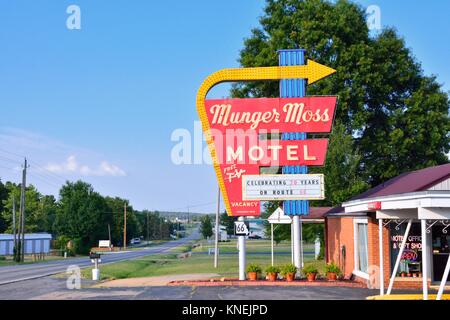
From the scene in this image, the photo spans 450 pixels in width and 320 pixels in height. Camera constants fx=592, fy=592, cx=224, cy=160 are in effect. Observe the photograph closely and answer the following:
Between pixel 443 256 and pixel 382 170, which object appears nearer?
pixel 443 256

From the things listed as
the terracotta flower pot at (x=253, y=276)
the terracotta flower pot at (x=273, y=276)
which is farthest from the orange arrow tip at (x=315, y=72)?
the terracotta flower pot at (x=253, y=276)

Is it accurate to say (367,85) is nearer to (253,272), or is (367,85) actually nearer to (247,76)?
(247,76)

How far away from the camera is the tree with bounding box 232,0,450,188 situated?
46.6 m

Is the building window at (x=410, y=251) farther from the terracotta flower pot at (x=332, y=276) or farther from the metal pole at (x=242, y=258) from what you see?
the metal pole at (x=242, y=258)

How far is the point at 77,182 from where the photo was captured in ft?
352

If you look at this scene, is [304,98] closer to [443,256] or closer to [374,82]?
[443,256]

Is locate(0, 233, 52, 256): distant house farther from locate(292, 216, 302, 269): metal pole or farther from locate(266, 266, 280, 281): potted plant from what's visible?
locate(266, 266, 280, 281): potted plant

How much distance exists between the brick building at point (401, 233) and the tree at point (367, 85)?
16662mm

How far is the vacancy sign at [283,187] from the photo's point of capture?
28.1 m

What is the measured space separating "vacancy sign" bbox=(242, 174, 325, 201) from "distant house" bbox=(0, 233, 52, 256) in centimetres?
6418

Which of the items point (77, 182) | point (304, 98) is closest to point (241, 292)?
point (304, 98)

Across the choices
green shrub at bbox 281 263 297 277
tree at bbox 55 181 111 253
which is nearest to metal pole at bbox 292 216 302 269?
green shrub at bbox 281 263 297 277

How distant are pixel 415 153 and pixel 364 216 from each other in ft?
80.5

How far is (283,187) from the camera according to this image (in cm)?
2839
